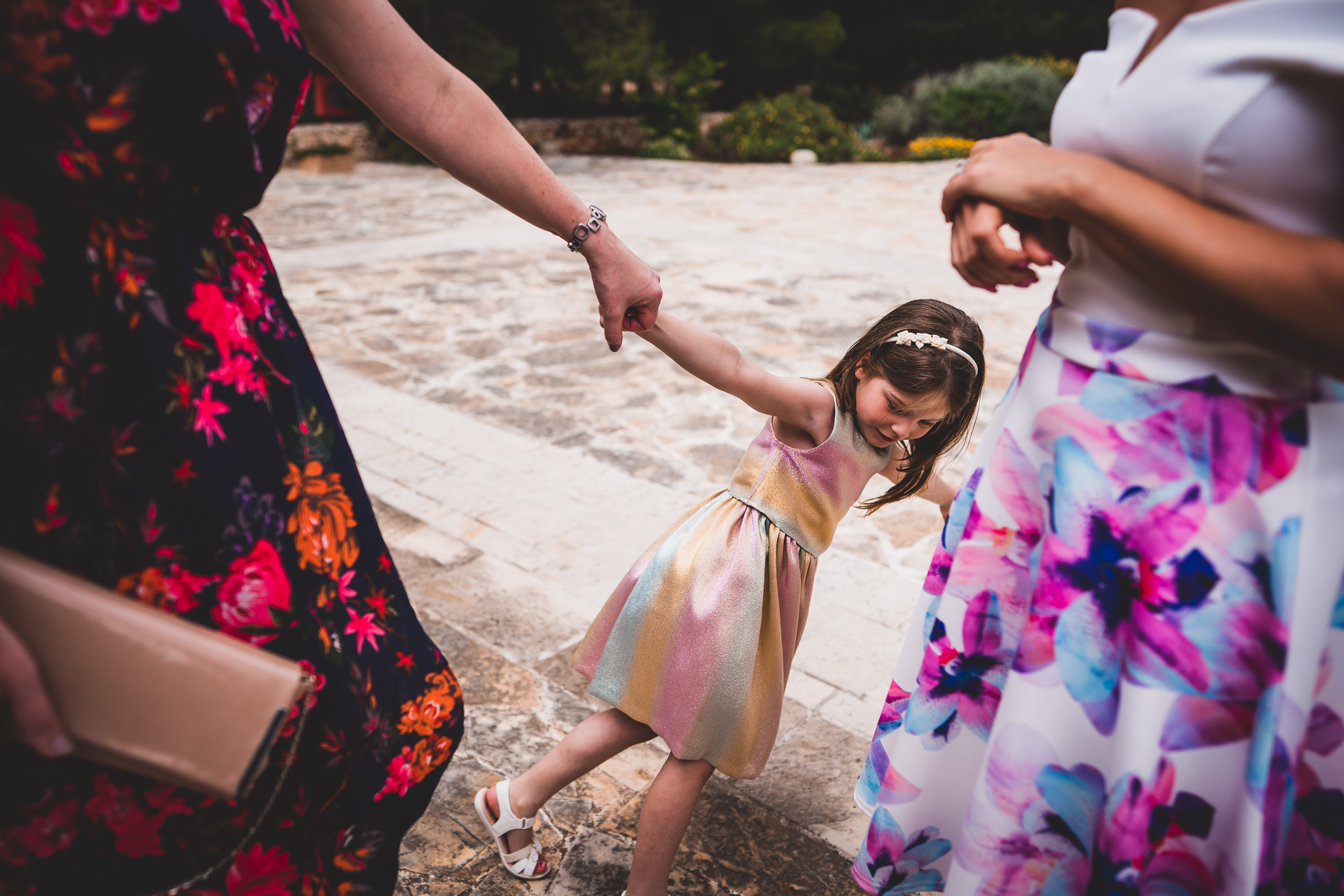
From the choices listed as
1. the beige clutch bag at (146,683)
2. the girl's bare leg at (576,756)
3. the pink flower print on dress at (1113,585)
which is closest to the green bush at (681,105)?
the girl's bare leg at (576,756)

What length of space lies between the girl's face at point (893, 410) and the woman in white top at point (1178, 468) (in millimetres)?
599

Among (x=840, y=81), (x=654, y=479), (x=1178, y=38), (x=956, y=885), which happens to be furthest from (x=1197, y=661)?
(x=840, y=81)

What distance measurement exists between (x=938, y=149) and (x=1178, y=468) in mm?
17477

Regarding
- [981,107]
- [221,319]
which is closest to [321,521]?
[221,319]

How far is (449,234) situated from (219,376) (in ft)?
26.4

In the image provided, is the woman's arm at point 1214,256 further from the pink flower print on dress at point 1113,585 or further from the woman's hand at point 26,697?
the woman's hand at point 26,697

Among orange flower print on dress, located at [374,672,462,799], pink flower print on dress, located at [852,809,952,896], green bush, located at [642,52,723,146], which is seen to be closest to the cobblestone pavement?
pink flower print on dress, located at [852,809,952,896]

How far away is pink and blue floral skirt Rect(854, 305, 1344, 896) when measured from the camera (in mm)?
769

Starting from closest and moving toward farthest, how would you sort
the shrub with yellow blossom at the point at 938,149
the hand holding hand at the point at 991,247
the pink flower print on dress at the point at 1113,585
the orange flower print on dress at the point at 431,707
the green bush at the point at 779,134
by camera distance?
the pink flower print on dress at the point at 1113,585 → the hand holding hand at the point at 991,247 → the orange flower print on dress at the point at 431,707 → the green bush at the point at 779,134 → the shrub with yellow blossom at the point at 938,149

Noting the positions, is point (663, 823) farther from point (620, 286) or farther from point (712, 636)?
point (620, 286)

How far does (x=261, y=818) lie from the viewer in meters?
0.86

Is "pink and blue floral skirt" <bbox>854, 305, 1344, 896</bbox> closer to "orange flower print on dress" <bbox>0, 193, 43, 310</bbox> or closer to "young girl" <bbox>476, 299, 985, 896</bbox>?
"young girl" <bbox>476, 299, 985, 896</bbox>

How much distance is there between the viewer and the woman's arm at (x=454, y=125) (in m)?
1.14

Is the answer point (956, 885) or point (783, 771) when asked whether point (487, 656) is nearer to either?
point (783, 771)
